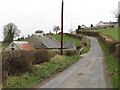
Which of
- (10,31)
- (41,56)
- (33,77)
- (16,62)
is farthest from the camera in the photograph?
(10,31)

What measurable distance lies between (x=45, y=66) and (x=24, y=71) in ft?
16.6

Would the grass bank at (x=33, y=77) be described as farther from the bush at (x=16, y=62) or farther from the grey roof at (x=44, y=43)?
the grey roof at (x=44, y=43)

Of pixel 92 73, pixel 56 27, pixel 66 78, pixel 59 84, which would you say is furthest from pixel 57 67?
pixel 56 27

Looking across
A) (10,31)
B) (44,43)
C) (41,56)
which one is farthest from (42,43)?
(41,56)

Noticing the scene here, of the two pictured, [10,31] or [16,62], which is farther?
[10,31]

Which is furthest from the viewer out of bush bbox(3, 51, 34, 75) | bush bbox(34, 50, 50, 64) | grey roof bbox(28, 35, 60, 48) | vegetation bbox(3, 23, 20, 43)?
vegetation bbox(3, 23, 20, 43)

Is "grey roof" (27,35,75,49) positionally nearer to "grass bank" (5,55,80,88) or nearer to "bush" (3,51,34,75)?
"grass bank" (5,55,80,88)

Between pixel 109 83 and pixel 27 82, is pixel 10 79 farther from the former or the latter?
pixel 109 83

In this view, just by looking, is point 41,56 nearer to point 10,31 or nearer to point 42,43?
point 42,43

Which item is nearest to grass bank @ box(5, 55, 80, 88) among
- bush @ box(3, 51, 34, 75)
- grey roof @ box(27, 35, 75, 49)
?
bush @ box(3, 51, 34, 75)

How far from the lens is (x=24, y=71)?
23.9 metres

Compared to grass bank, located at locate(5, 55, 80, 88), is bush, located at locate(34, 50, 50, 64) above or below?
above

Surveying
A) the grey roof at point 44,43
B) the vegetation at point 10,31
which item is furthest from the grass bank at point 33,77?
the vegetation at point 10,31

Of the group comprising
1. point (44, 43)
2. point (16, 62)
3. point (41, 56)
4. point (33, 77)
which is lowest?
point (33, 77)
